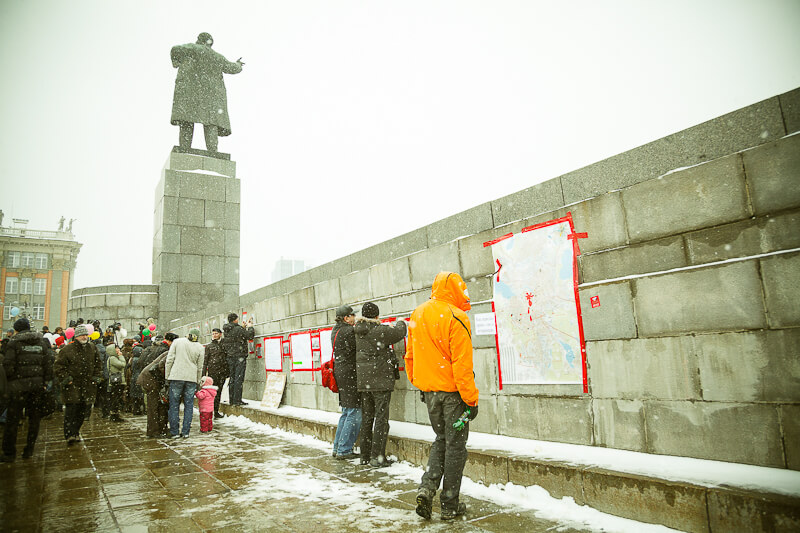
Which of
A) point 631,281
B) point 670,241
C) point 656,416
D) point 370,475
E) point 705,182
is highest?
point 705,182

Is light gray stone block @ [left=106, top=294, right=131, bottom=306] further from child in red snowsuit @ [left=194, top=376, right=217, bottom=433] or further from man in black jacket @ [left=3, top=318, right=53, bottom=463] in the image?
man in black jacket @ [left=3, top=318, right=53, bottom=463]

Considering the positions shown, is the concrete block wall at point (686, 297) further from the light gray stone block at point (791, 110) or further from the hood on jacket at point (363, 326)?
the hood on jacket at point (363, 326)

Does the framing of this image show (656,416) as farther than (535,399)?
No

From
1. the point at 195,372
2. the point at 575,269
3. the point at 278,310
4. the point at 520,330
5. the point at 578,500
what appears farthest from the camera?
the point at 278,310

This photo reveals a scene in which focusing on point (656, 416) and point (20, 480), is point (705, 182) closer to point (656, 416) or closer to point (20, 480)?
point (656, 416)

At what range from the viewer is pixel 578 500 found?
4012 millimetres

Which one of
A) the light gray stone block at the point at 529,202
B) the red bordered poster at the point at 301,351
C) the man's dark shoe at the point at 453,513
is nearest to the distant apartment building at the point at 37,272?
the red bordered poster at the point at 301,351

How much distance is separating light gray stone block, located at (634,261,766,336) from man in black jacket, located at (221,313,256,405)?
9126 mm

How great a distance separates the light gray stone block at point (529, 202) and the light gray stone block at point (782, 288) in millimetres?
2023

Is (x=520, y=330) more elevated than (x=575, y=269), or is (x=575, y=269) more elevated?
(x=575, y=269)

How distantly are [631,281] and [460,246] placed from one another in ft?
7.82

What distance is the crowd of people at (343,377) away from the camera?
4246mm

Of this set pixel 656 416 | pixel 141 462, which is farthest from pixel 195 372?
pixel 656 416

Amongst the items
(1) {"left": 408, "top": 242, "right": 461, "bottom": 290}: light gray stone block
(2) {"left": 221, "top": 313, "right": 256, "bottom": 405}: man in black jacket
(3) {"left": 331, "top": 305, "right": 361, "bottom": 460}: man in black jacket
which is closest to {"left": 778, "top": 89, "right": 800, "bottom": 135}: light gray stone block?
(1) {"left": 408, "top": 242, "right": 461, "bottom": 290}: light gray stone block
